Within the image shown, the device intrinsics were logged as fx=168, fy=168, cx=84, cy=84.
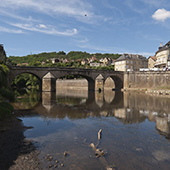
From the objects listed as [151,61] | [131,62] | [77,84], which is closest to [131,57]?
[131,62]

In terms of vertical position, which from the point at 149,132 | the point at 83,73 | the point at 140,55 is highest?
the point at 140,55

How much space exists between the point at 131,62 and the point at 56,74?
36.7 meters

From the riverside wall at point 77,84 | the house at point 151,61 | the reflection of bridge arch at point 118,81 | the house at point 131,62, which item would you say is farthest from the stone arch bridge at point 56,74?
the house at point 151,61

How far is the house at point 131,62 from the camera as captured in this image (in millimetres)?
69875

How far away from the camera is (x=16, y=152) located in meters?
7.25

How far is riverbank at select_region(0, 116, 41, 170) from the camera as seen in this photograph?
6.17 m

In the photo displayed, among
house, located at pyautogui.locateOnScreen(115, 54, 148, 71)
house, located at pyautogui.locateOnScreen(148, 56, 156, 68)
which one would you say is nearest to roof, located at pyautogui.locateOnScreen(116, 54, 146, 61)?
house, located at pyautogui.locateOnScreen(115, 54, 148, 71)

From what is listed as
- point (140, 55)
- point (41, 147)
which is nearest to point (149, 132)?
point (41, 147)

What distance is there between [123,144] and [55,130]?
4.50 metres

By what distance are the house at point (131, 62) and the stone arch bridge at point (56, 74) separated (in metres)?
11.1

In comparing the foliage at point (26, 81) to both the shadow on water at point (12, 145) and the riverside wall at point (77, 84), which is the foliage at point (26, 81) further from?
the shadow on water at point (12, 145)

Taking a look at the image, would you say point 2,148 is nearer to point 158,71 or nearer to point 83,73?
point 83,73

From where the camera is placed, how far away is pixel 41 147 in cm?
796

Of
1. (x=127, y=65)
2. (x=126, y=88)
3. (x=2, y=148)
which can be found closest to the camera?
(x=2, y=148)
